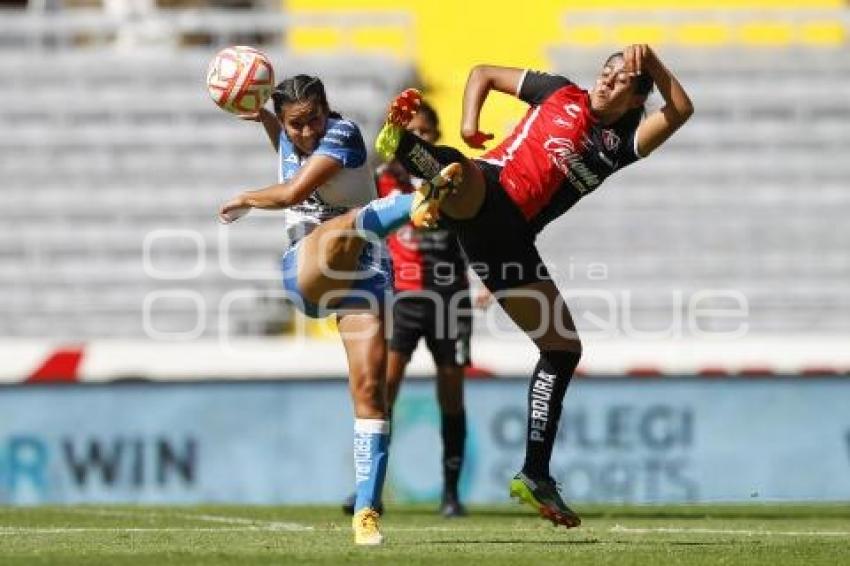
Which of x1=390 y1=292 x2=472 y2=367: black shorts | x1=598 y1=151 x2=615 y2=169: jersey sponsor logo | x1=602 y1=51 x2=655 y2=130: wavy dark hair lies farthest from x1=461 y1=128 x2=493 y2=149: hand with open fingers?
x1=390 y1=292 x2=472 y2=367: black shorts

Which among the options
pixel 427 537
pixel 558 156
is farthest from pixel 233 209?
pixel 427 537

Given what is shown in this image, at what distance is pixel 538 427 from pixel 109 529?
107 inches

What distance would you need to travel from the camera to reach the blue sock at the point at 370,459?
29.5 feet

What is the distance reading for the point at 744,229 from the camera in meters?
17.8

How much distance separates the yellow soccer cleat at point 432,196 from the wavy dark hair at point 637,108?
48.4 inches

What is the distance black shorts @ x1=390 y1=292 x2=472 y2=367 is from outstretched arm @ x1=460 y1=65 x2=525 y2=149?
10.0 feet

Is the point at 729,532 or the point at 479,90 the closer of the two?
the point at 479,90

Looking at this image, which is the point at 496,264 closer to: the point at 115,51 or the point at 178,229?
the point at 178,229

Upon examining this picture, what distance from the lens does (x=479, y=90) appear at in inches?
384

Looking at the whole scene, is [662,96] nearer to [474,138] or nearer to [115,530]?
[474,138]

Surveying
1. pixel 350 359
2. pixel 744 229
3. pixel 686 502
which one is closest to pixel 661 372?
pixel 686 502

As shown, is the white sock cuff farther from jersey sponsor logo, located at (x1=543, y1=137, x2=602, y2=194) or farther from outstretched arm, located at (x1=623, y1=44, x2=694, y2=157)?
outstretched arm, located at (x1=623, y1=44, x2=694, y2=157)

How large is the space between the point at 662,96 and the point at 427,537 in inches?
102

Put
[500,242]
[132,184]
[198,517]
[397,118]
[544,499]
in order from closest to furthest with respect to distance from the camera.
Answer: [397,118], [544,499], [500,242], [198,517], [132,184]
